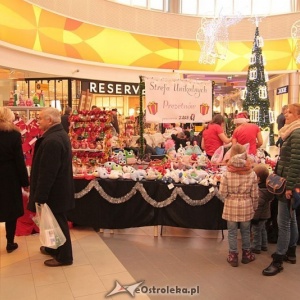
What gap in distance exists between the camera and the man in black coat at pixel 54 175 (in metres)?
3.67

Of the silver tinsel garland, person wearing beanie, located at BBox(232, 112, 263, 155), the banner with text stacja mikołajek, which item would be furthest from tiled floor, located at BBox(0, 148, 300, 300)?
the banner with text stacja mikołajek

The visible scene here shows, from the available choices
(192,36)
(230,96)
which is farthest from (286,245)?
(230,96)

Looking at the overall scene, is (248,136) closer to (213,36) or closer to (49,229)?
(49,229)

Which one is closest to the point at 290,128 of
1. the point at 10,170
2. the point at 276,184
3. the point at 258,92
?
the point at 276,184

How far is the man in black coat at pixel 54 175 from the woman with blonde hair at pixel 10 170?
1.60ft

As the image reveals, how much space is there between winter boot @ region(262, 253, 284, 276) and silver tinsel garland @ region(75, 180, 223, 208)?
1.10m

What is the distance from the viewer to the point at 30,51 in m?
11.4

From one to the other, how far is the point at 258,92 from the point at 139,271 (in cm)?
1058

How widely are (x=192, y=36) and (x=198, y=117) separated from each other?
36.1 feet

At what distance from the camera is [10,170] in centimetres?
430

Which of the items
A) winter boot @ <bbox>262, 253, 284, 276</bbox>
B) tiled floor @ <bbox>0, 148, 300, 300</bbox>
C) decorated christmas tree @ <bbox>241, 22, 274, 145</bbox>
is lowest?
tiled floor @ <bbox>0, 148, 300, 300</bbox>

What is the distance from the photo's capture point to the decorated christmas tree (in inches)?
517

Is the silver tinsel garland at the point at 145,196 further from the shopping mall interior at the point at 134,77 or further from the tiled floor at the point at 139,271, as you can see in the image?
the tiled floor at the point at 139,271

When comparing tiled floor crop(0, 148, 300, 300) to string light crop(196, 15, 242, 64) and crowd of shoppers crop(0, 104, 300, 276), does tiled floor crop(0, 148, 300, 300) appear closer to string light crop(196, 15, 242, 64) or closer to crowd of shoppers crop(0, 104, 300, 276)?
crowd of shoppers crop(0, 104, 300, 276)
